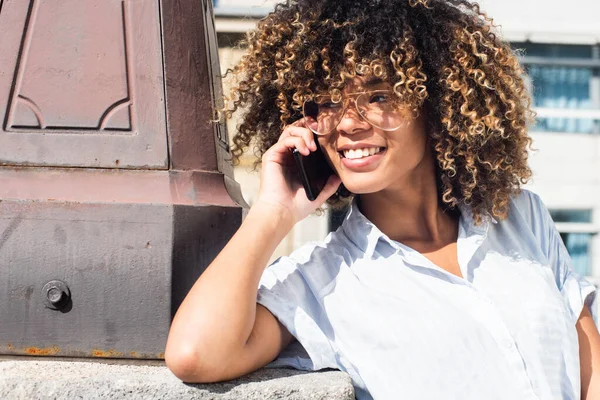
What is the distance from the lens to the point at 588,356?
1.88 meters

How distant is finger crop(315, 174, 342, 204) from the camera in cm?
201

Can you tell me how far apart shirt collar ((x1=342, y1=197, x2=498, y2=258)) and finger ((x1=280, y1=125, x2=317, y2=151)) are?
8.4 inches

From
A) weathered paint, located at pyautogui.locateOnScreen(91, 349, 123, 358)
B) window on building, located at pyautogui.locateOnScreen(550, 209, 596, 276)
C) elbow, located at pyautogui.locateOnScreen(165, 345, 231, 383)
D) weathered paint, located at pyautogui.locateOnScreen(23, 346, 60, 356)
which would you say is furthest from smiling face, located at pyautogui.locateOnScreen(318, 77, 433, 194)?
window on building, located at pyautogui.locateOnScreen(550, 209, 596, 276)

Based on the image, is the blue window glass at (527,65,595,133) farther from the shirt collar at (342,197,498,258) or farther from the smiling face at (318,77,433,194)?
the smiling face at (318,77,433,194)

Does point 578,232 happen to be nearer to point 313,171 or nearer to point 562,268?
point 562,268

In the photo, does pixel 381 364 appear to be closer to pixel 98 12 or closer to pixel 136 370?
pixel 136 370

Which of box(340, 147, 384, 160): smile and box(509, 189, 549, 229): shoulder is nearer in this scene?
box(340, 147, 384, 160): smile

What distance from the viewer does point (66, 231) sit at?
5.98ft

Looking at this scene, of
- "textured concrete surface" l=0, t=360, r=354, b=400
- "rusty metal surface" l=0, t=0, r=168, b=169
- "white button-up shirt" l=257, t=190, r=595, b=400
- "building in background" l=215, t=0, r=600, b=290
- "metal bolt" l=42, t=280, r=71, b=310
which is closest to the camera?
"textured concrete surface" l=0, t=360, r=354, b=400

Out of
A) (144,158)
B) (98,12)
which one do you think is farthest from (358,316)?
(98,12)

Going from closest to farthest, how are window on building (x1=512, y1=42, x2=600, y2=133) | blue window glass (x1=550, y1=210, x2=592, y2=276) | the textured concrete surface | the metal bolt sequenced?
1. the textured concrete surface
2. the metal bolt
3. blue window glass (x1=550, y1=210, x2=592, y2=276)
4. window on building (x1=512, y1=42, x2=600, y2=133)

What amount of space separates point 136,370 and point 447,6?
1.09 m

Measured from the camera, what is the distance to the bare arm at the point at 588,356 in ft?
6.06

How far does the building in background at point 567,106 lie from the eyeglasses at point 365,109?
7.32 meters
